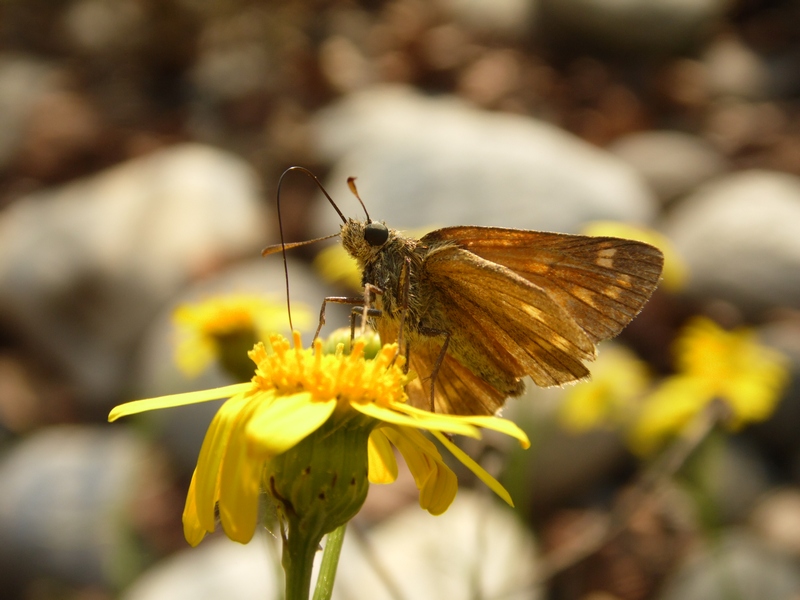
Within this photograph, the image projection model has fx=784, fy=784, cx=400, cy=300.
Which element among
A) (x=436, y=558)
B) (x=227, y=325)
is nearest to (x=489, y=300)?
(x=227, y=325)

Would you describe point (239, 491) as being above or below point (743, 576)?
above

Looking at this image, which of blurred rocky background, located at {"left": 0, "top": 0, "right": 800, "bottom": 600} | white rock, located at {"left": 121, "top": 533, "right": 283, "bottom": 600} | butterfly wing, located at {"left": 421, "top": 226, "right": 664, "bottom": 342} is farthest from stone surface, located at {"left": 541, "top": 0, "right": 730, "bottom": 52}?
butterfly wing, located at {"left": 421, "top": 226, "right": 664, "bottom": 342}

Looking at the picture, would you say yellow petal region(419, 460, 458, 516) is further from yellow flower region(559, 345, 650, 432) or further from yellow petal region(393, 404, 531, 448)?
yellow flower region(559, 345, 650, 432)

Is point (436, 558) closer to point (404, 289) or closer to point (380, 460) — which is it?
point (404, 289)

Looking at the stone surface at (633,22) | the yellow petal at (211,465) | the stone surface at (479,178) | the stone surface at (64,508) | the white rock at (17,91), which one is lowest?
the stone surface at (64,508)

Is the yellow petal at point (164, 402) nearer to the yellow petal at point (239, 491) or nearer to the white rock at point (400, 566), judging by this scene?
the yellow petal at point (239, 491)

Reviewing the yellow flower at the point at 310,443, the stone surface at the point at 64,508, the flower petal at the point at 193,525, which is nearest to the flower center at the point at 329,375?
the yellow flower at the point at 310,443

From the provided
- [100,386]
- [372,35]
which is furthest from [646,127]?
[100,386]
